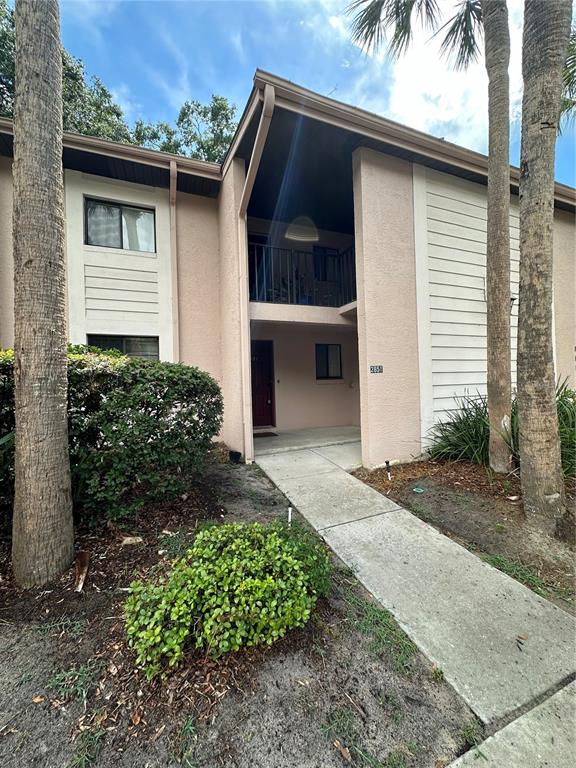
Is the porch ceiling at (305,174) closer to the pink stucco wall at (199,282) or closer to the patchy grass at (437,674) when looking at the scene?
the pink stucco wall at (199,282)

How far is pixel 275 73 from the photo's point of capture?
13.7 ft

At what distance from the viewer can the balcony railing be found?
7.35 meters

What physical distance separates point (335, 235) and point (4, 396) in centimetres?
868

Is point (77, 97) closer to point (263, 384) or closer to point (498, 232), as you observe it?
point (263, 384)

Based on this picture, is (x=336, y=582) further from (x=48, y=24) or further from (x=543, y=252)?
(x=48, y=24)

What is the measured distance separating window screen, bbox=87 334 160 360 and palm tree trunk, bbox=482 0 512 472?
6162 millimetres

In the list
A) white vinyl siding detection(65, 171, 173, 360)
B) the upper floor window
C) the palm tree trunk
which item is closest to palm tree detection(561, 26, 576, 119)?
the palm tree trunk

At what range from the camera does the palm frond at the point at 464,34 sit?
552cm

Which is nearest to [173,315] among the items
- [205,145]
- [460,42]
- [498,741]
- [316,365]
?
[316,365]

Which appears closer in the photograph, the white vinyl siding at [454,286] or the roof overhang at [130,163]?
the roof overhang at [130,163]

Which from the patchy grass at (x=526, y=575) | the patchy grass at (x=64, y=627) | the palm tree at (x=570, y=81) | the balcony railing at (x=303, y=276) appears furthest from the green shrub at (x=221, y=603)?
the palm tree at (x=570, y=81)

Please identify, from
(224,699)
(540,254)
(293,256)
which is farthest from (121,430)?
(293,256)

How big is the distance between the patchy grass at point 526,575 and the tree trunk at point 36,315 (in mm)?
3684

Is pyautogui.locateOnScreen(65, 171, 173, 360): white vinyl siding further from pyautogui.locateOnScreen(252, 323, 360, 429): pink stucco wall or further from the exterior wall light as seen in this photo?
the exterior wall light
